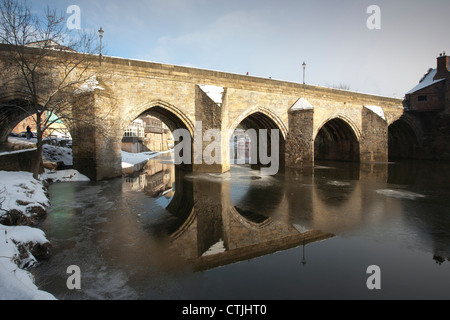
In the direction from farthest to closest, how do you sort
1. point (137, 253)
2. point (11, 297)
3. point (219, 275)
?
point (137, 253) → point (219, 275) → point (11, 297)

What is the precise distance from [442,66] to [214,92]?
27.9 m

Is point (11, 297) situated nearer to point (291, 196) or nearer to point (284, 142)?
point (291, 196)

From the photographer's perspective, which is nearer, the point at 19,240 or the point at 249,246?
the point at 19,240

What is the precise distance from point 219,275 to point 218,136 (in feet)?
38.1

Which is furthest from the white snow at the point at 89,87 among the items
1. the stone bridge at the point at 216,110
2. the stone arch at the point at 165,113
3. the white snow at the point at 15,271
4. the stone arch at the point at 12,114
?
the white snow at the point at 15,271

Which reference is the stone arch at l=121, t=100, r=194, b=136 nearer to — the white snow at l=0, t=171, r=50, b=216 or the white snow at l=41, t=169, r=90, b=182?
the white snow at l=41, t=169, r=90, b=182

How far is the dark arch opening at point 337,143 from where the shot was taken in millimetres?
23328

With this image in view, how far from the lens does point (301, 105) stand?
18562 millimetres

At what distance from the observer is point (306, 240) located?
16.5 feet

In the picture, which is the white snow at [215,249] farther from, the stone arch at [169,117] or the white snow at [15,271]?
the stone arch at [169,117]

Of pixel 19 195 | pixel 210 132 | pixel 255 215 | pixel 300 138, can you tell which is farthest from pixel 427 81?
pixel 19 195

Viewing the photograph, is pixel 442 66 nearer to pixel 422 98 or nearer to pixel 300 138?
pixel 422 98

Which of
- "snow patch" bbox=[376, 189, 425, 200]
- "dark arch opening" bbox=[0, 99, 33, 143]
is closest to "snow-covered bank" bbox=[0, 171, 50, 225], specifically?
"dark arch opening" bbox=[0, 99, 33, 143]
